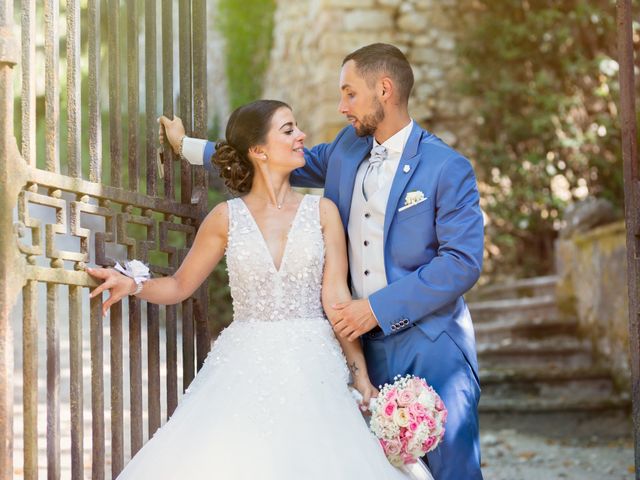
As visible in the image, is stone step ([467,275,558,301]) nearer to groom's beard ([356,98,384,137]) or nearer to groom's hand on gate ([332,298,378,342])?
groom's beard ([356,98,384,137])

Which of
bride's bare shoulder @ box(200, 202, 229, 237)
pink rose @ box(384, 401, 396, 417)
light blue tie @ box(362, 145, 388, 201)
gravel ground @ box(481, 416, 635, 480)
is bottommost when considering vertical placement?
gravel ground @ box(481, 416, 635, 480)

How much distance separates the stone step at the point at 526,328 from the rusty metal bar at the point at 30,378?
18.4ft

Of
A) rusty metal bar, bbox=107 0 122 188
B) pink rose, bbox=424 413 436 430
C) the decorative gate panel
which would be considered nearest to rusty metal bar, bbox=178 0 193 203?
the decorative gate panel

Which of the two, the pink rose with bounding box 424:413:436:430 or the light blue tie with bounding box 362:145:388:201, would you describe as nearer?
the pink rose with bounding box 424:413:436:430

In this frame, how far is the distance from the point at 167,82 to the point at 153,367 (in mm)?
1057

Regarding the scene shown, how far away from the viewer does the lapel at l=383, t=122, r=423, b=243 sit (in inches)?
132

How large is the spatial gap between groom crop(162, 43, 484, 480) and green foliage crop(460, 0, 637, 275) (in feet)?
17.5

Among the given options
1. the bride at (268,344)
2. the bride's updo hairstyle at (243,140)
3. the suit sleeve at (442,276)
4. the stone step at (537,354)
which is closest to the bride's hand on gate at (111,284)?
the bride at (268,344)

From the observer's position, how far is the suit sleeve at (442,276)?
3242mm

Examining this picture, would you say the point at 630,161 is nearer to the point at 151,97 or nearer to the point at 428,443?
the point at 428,443

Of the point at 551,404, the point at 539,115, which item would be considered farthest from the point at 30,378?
the point at 539,115

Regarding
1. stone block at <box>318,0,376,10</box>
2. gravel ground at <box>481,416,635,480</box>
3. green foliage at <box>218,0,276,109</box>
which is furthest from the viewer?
green foliage at <box>218,0,276,109</box>

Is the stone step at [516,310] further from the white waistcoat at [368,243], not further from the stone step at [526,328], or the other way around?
the white waistcoat at [368,243]

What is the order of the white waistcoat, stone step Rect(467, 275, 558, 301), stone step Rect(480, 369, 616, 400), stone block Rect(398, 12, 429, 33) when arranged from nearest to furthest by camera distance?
the white waistcoat
stone step Rect(480, 369, 616, 400)
stone step Rect(467, 275, 558, 301)
stone block Rect(398, 12, 429, 33)
